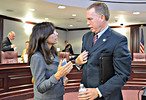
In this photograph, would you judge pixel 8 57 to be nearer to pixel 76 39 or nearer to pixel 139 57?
pixel 139 57

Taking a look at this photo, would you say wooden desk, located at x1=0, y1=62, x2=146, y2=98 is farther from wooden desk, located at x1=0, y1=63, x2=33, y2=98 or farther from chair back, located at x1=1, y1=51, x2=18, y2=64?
chair back, located at x1=1, y1=51, x2=18, y2=64

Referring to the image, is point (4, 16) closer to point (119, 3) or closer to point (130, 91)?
point (119, 3)

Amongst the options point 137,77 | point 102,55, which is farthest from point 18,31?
point 102,55

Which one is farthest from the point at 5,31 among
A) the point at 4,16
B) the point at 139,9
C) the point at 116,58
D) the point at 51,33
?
the point at 116,58

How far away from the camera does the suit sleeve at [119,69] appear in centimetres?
114

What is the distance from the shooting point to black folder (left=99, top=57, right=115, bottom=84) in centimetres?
118

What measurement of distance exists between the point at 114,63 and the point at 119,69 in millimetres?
57

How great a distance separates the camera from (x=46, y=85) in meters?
1.34

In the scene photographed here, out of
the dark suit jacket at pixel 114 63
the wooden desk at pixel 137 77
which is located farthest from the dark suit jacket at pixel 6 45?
the dark suit jacket at pixel 114 63

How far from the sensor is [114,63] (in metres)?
1.17

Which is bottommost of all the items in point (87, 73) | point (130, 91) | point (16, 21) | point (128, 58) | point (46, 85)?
point (130, 91)

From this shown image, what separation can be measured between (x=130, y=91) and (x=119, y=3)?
3624 millimetres

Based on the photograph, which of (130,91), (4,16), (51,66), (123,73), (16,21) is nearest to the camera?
(123,73)

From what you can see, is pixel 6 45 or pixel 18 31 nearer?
pixel 6 45
